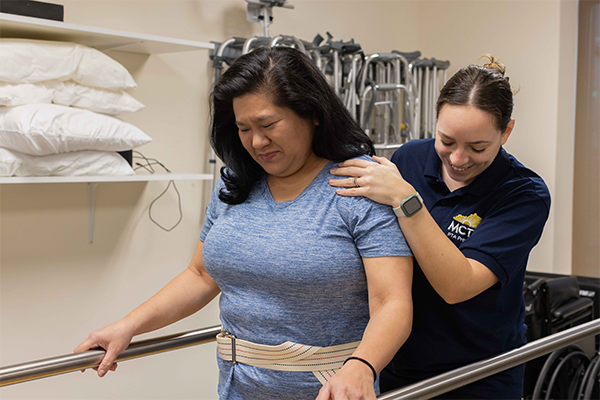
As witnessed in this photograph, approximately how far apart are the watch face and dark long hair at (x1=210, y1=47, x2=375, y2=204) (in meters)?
0.17

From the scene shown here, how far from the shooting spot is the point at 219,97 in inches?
40.6

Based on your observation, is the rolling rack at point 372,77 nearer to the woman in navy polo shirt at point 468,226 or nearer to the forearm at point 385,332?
the woman in navy polo shirt at point 468,226

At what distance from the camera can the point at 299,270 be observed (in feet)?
3.06

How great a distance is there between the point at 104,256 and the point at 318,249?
1671 mm

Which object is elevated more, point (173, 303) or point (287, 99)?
point (287, 99)

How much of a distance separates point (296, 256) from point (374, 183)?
7.6 inches

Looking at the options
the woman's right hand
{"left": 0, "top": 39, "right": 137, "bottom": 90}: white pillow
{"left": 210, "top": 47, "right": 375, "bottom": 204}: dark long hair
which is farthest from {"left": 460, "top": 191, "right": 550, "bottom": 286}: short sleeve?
{"left": 0, "top": 39, "right": 137, "bottom": 90}: white pillow

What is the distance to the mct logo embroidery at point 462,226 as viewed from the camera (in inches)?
43.8

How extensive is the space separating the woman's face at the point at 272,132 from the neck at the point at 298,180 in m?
0.02

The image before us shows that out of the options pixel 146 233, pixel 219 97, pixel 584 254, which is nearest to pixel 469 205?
pixel 219 97

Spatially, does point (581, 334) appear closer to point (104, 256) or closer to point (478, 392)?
point (478, 392)

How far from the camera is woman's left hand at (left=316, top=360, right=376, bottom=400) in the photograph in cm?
76

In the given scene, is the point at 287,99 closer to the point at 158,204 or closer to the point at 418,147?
the point at 418,147

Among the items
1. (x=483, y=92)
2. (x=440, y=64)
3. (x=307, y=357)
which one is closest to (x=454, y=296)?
(x=307, y=357)
